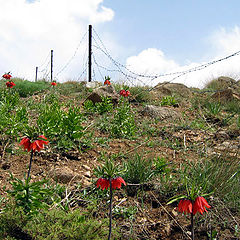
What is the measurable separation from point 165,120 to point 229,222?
4179mm

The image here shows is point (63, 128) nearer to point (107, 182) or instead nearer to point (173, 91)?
point (107, 182)

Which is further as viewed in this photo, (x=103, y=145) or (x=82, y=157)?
(x=103, y=145)

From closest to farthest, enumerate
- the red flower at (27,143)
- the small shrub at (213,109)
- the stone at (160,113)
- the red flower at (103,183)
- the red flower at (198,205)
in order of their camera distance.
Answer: the red flower at (198,205), the red flower at (103,183), the red flower at (27,143), the stone at (160,113), the small shrub at (213,109)

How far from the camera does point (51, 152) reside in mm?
3986

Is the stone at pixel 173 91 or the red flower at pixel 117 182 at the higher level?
the stone at pixel 173 91

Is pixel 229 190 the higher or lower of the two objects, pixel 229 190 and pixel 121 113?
the lower

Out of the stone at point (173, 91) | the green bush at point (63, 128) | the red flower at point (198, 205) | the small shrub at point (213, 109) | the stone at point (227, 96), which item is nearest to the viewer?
the red flower at point (198, 205)

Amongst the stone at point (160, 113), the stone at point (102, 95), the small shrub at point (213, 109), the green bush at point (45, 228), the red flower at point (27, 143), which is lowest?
the green bush at point (45, 228)

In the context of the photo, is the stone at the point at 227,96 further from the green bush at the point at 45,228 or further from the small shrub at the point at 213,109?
the green bush at the point at 45,228

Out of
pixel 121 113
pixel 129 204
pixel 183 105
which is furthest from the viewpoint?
pixel 183 105

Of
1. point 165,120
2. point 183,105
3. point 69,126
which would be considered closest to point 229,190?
point 69,126

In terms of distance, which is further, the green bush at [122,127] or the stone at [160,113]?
the stone at [160,113]

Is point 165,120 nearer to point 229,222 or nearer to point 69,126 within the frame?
point 69,126

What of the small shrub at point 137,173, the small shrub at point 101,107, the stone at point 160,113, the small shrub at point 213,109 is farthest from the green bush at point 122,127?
the small shrub at point 213,109
